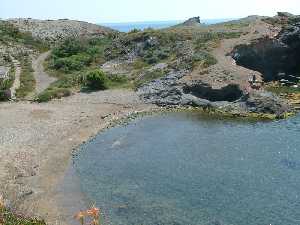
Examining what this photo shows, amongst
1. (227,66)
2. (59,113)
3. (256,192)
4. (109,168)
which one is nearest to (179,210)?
(256,192)

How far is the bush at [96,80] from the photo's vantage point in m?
79.6

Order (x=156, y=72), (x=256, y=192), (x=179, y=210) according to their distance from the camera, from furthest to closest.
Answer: (x=156, y=72) < (x=256, y=192) < (x=179, y=210)

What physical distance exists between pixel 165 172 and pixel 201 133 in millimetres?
13293

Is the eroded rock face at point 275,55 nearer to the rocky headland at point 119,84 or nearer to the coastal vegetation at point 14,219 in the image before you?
the rocky headland at point 119,84

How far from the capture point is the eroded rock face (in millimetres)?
87375

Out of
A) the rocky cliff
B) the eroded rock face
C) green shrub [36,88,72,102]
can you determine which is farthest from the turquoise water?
the eroded rock face

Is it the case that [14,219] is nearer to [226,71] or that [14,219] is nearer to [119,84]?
[226,71]

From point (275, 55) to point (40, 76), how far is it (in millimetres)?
40576

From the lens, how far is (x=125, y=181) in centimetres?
4469

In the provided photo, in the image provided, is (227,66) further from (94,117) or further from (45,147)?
(45,147)

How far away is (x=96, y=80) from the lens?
79.9 metres

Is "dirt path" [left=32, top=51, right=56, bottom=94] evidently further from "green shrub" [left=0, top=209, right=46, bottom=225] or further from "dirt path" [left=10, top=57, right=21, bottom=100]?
"green shrub" [left=0, top=209, right=46, bottom=225]

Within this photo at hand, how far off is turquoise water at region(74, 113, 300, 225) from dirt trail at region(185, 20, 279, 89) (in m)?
11.2

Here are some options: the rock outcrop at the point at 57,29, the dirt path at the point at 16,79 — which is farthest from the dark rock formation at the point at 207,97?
the rock outcrop at the point at 57,29
